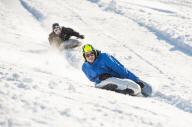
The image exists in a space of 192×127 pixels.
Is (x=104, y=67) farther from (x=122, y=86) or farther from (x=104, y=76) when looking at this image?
(x=122, y=86)

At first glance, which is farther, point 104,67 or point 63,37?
point 63,37

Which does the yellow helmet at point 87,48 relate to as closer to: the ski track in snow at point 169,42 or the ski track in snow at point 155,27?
the ski track in snow at point 169,42

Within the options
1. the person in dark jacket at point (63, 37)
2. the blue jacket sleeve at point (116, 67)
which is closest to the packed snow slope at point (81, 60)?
the person in dark jacket at point (63, 37)

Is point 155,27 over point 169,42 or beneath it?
over

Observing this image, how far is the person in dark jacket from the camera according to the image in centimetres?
1268

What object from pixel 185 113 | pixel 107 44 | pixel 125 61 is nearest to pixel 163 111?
pixel 185 113

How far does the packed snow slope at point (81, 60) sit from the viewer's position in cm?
604

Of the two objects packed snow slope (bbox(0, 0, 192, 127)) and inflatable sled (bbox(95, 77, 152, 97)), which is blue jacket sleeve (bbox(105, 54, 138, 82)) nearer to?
inflatable sled (bbox(95, 77, 152, 97))

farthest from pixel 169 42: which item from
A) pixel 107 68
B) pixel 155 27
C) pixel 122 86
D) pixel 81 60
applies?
pixel 122 86

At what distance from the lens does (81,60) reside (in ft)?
37.4

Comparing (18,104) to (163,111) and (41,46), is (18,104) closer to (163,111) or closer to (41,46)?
(163,111)

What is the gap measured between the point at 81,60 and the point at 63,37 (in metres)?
1.87

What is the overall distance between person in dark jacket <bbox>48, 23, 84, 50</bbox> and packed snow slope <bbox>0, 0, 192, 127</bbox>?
11.3 inches

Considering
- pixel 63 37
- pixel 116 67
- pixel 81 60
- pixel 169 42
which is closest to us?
pixel 116 67
